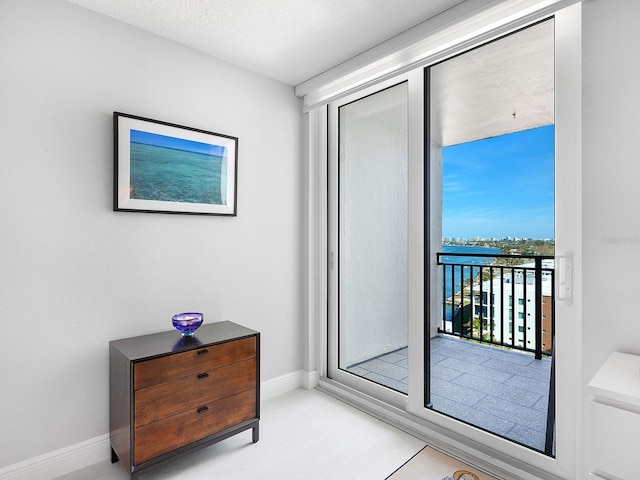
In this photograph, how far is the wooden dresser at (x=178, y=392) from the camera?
180 cm

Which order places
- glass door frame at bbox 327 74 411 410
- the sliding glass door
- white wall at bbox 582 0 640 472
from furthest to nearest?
glass door frame at bbox 327 74 411 410 → the sliding glass door → white wall at bbox 582 0 640 472

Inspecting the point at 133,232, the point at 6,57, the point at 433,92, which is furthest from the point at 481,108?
the point at 6,57

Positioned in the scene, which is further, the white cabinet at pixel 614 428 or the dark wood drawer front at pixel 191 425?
the dark wood drawer front at pixel 191 425

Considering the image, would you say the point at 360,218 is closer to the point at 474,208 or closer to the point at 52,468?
the point at 474,208

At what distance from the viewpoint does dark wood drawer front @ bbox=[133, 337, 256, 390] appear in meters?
1.81

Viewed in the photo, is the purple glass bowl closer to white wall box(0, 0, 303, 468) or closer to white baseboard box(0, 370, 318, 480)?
white wall box(0, 0, 303, 468)

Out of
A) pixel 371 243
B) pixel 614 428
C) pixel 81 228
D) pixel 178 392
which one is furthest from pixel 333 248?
pixel 614 428

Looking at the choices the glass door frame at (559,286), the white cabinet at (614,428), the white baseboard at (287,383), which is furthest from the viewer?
the white baseboard at (287,383)

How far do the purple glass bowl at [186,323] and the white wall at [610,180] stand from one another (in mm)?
2062

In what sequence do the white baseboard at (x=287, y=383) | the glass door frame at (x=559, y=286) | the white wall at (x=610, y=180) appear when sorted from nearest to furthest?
the white wall at (x=610, y=180) < the glass door frame at (x=559, y=286) < the white baseboard at (x=287, y=383)

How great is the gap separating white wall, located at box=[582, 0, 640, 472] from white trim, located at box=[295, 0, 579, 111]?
25 centimetres

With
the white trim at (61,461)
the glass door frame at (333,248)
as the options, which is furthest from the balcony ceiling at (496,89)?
the white trim at (61,461)

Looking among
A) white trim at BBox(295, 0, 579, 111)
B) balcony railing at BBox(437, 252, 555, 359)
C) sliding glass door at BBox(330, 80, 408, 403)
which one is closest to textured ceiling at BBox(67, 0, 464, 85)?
white trim at BBox(295, 0, 579, 111)

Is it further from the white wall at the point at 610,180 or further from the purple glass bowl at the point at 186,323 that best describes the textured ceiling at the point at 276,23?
the purple glass bowl at the point at 186,323
